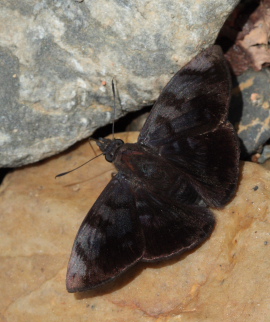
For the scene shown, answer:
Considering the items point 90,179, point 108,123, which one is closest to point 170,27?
point 108,123

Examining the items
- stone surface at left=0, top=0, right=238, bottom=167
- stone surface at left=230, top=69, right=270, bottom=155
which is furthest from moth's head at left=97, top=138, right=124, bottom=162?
stone surface at left=230, top=69, right=270, bottom=155

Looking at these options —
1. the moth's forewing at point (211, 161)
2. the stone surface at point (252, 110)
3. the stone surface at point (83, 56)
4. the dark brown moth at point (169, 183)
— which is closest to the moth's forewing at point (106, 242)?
the dark brown moth at point (169, 183)

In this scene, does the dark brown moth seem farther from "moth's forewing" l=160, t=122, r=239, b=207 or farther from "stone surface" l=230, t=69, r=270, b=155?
"stone surface" l=230, t=69, r=270, b=155

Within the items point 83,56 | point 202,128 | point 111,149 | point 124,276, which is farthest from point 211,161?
point 83,56

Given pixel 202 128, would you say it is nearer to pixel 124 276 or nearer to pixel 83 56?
pixel 83 56

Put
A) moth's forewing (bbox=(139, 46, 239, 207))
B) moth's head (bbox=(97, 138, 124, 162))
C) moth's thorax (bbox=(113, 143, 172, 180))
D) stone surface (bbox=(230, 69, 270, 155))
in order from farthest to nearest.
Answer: stone surface (bbox=(230, 69, 270, 155)) → moth's head (bbox=(97, 138, 124, 162)) → moth's thorax (bbox=(113, 143, 172, 180)) → moth's forewing (bbox=(139, 46, 239, 207))

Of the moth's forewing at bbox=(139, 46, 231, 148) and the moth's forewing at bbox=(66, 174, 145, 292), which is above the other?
the moth's forewing at bbox=(139, 46, 231, 148)
